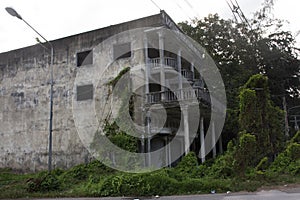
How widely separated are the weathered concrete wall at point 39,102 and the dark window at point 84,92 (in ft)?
1.42

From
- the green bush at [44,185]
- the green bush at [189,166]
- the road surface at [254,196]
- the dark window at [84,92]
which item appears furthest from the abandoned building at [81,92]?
the road surface at [254,196]

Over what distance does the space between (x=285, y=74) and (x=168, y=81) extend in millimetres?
12156

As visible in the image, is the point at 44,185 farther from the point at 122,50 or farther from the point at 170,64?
the point at 170,64

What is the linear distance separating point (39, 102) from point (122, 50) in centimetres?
668

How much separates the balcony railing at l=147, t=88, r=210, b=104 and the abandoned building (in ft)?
0.17

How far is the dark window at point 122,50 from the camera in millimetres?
19312

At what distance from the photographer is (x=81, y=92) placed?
2034 cm

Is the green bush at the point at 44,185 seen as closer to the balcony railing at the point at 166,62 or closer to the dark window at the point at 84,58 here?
the balcony railing at the point at 166,62

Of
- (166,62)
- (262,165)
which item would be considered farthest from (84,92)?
(262,165)

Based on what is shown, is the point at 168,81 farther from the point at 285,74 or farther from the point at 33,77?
the point at 285,74

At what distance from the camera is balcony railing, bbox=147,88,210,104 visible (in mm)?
16719

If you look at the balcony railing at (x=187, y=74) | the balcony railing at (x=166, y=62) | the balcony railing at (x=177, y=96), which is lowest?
the balcony railing at (x=177, y=96)

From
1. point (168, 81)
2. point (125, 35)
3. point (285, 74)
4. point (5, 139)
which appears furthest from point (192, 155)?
point (285, 74)

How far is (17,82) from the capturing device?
22.6 metres
